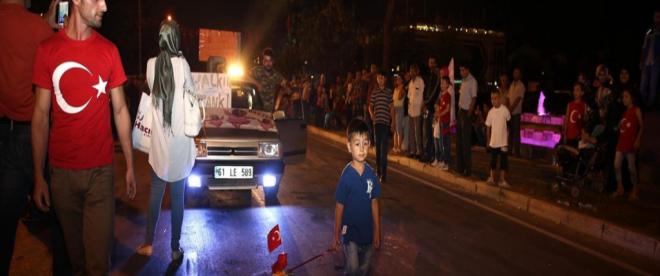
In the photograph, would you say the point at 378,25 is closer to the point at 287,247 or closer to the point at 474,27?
the point at 474,27

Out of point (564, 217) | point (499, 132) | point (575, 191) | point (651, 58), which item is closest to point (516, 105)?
point (651, 58)

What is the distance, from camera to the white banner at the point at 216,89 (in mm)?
9180

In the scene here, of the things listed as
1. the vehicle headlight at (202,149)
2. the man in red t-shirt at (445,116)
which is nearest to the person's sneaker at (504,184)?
the man in red t-shirt at (445,116)

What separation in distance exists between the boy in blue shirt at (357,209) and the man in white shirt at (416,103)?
8859mm

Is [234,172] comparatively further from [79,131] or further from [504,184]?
[504,184]

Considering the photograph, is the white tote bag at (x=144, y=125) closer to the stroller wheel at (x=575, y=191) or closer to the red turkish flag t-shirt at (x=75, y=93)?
the red turkish flag t-shirt at (x=75, y=93)

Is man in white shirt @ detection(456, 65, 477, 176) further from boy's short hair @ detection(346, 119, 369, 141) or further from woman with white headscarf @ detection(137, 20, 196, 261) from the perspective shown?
boy's short hair @ detection(346, 119, 369, 141)

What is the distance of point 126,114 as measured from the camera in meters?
3.86

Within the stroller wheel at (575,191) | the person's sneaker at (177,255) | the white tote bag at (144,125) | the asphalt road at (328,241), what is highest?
the white tote bag at (144,125)

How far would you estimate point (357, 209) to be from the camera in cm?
441

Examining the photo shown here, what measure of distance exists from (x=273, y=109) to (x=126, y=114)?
5743 millimetres

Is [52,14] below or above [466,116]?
above

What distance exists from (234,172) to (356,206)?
12.7 ft

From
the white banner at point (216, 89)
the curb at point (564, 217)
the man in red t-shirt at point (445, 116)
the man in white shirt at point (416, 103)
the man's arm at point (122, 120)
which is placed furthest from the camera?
the man in white shirt at point (416, 103)
